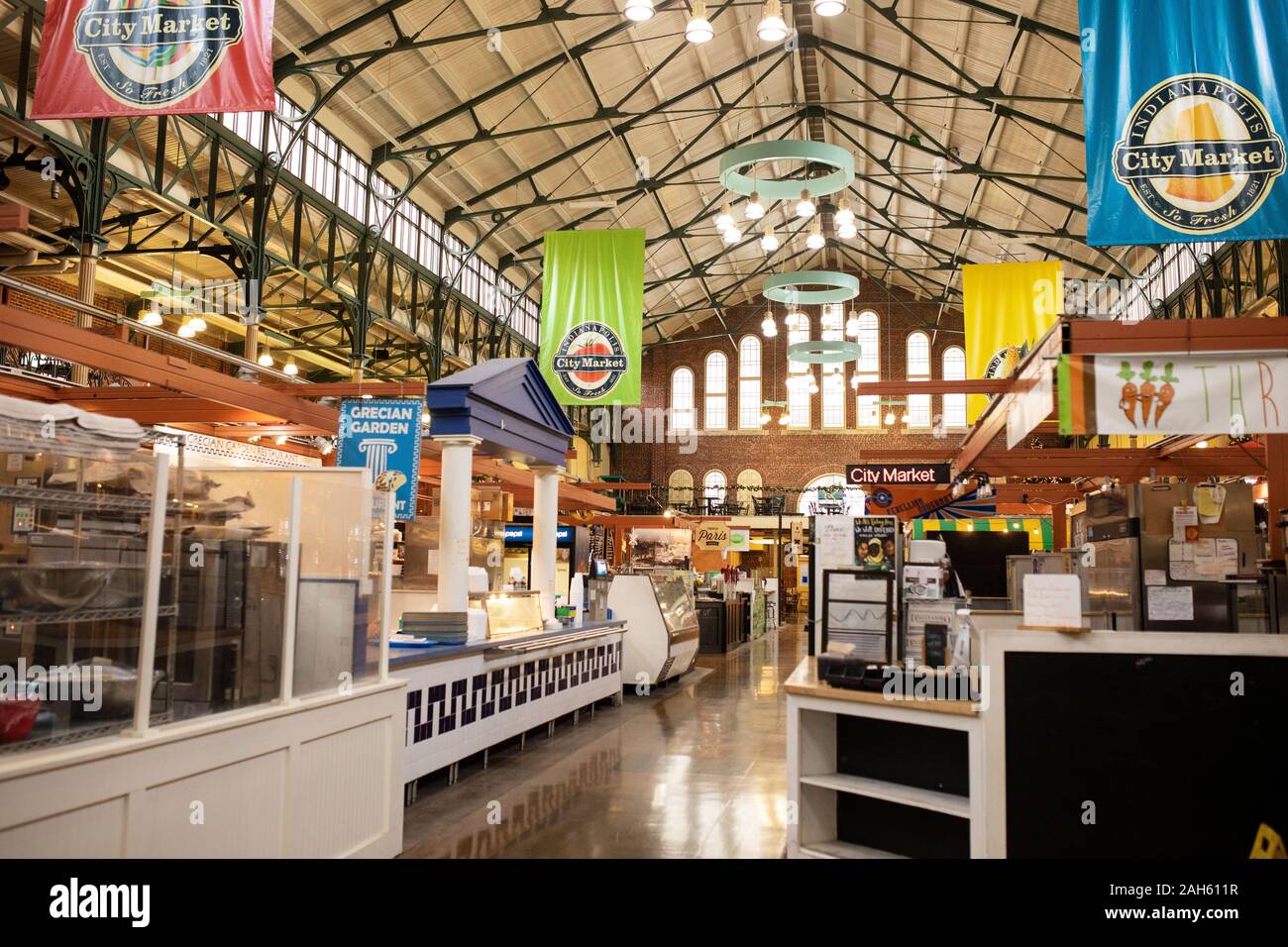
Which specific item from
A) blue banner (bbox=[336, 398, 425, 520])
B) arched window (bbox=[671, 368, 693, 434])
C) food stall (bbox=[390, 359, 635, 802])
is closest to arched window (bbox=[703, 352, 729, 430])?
arched window (bbox=[671, 368, 693, 434])

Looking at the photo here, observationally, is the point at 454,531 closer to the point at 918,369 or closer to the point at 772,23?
the point at 772,23

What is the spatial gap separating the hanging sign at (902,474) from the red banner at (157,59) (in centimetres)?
1034

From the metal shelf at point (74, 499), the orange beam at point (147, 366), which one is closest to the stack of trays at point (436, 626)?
the orange beam at point (147, 366)

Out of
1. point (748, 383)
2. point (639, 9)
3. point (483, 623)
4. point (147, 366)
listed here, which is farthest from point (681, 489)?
point (147, 366)

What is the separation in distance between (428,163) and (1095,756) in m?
15.4

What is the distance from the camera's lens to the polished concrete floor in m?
5.17

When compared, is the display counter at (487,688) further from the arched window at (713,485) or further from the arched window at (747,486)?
the arched window at (713,485)

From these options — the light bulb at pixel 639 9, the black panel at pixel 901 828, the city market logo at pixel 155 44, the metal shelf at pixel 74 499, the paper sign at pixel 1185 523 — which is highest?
the light bulb at pixel 639 9

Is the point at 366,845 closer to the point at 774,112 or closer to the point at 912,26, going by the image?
the point at 912,26

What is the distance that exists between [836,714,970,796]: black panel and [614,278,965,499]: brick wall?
26896 millimetres

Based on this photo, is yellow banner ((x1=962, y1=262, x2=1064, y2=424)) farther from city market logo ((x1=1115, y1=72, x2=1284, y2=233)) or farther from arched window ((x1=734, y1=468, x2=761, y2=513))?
arched window ((x1=734, y1=468, x2=761, y2=513))

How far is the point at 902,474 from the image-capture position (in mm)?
13680

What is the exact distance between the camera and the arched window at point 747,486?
32.4 m
